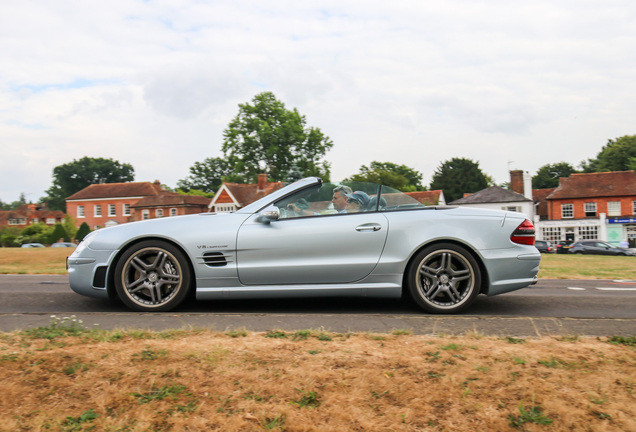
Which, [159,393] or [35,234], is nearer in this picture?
[159,393]

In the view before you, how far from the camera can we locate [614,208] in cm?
5609

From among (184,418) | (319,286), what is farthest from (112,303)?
(184,418)

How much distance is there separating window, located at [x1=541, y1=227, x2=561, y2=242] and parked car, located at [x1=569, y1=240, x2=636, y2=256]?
17142 millimetres

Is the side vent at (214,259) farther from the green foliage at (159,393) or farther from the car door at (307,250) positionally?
the green foliage at (159,393)

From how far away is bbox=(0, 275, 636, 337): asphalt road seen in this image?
4641mm

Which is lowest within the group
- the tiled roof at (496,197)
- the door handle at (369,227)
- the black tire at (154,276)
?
the black tire at (154,276)

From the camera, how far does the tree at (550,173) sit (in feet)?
298

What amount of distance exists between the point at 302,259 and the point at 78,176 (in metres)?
124

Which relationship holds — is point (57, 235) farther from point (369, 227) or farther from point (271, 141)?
point (369, 227)

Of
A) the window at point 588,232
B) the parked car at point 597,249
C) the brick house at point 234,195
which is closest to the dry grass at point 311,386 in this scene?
the parked car at point 597,249

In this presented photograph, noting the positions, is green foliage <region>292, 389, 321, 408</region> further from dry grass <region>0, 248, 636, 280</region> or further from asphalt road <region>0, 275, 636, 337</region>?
dry grass <region>0, 248, 636, 280</region>

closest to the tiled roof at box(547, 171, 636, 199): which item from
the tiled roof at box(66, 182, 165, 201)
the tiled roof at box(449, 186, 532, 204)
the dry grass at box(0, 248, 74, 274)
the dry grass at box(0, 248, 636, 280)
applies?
the tiled roof at box(449, 186, 532, 204)

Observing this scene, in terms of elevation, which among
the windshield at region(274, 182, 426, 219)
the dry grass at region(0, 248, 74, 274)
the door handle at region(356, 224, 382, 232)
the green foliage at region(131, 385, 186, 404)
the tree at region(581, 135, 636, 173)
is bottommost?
the green foliage at region(131, 385, 186, 404)

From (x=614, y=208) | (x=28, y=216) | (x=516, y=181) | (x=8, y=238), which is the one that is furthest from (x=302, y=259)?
(x=28, y=216)
